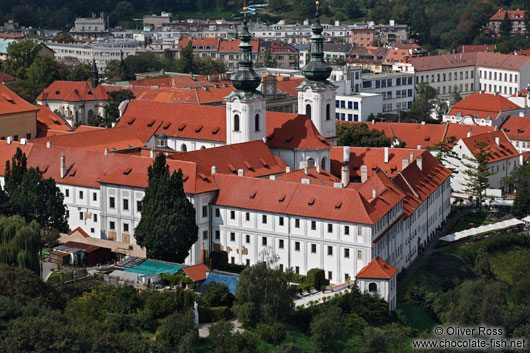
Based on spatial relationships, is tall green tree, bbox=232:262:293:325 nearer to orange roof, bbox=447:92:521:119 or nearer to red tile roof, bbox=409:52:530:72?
orange roof, bbox=447:92:521:119

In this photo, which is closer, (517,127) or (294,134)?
(294,134)

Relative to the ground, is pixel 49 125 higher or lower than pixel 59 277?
higher

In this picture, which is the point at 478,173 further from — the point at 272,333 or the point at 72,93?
the point at 72,93

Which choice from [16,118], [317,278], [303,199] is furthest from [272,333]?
[16,118]

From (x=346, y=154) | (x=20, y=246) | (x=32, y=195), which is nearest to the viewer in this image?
(x=20, y=246)

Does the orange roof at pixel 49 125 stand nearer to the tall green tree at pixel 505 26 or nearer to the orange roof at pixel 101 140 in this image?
the orange roof at pixel 101 140

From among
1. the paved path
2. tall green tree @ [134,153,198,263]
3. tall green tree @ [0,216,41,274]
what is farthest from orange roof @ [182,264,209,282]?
the paved path
